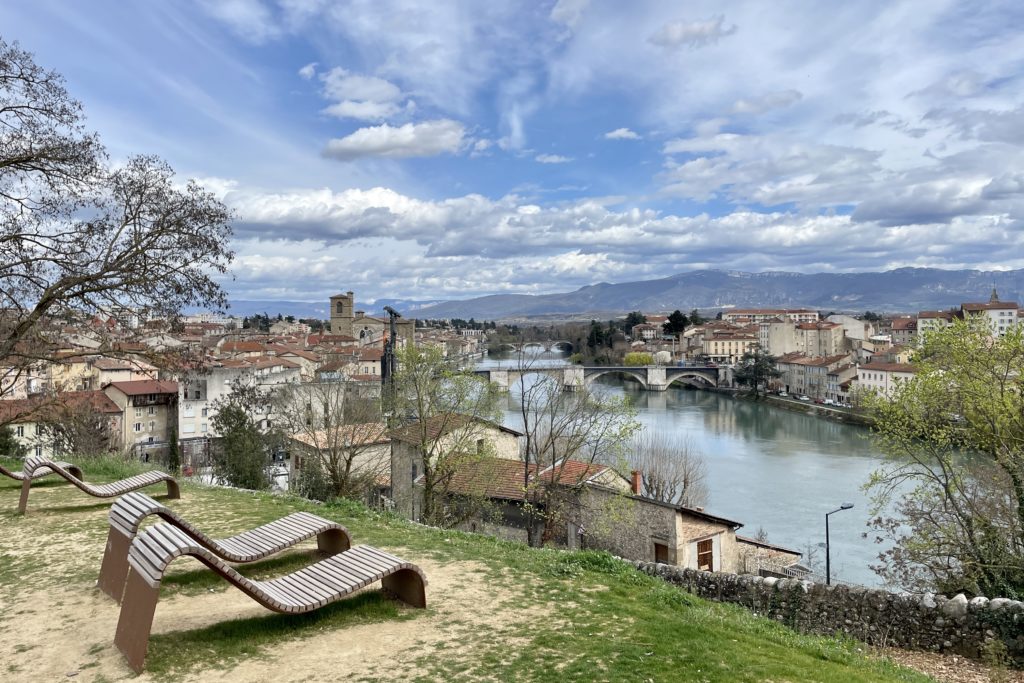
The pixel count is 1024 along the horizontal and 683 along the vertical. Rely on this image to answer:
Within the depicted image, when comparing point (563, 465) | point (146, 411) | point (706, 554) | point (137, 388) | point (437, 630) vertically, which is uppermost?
point (437, 630)

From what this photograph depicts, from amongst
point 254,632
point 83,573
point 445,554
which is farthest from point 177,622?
point 445,554

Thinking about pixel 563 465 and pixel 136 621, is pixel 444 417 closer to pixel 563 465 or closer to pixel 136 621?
pixel 563 465

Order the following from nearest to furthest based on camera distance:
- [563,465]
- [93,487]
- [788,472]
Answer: [93,487]
[563,465]
[788,472]

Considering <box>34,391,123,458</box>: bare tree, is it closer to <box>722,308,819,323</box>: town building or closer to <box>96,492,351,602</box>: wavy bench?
<box>96,492,351,602</box>: wavy bench

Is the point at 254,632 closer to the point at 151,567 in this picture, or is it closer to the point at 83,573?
the point at 151,567

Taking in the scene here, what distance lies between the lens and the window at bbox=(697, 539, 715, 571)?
14.6 metres

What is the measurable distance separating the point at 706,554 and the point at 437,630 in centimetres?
1123

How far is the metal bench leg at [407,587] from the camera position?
5.15 m

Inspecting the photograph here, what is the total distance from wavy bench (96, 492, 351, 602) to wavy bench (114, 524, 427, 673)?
38cm

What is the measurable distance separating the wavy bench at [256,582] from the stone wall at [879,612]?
11.7 feet

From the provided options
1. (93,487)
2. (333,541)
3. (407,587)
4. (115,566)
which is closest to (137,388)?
(93,487)

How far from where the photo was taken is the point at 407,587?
521 cm

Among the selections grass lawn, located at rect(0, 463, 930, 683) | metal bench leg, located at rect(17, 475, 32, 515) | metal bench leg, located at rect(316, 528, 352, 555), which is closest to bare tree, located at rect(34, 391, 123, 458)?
metal bench leg, located at rect(17, 475, 32, 515)

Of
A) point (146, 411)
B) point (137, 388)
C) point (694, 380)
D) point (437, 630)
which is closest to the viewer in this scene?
point (437, 630)
